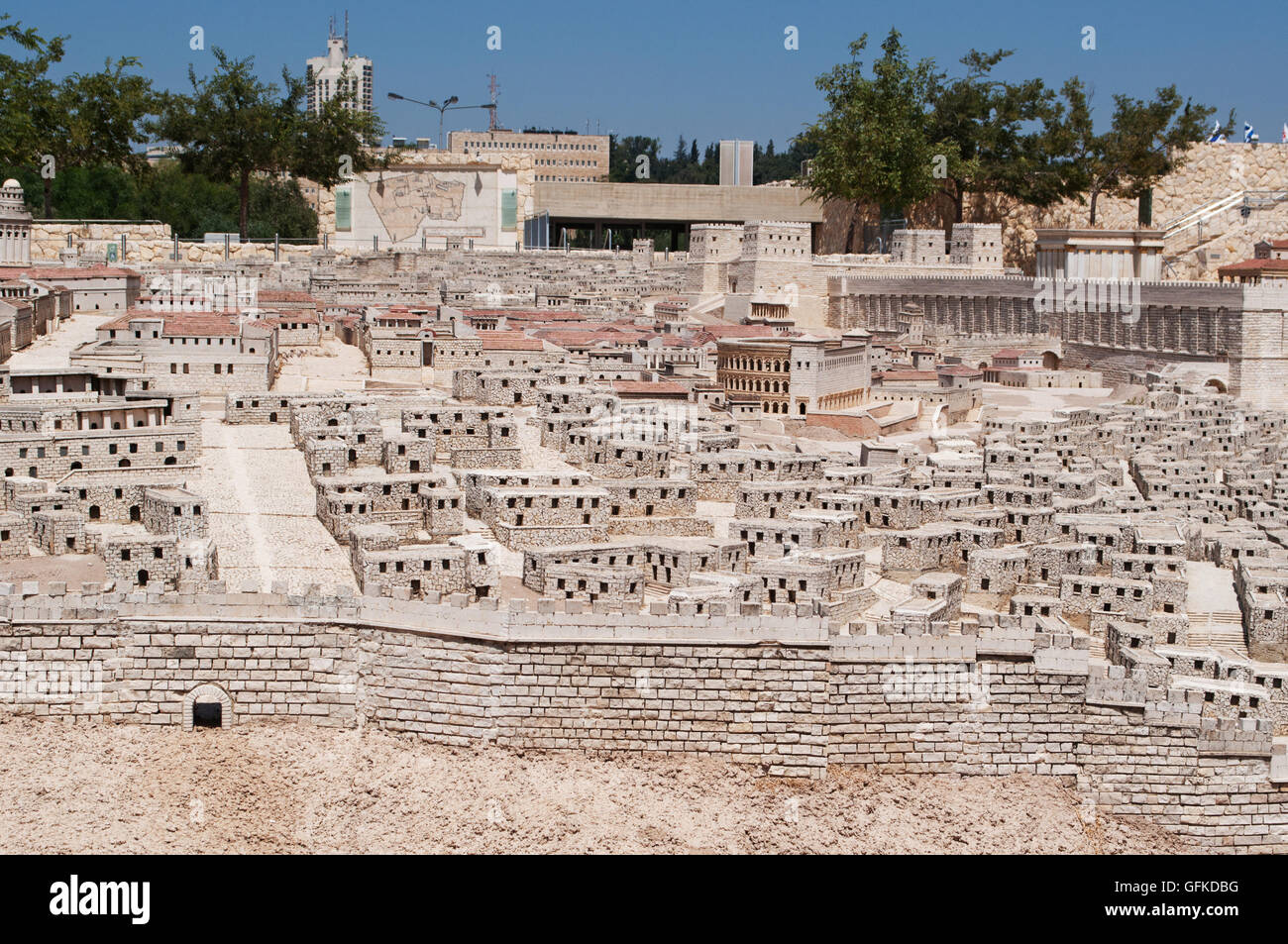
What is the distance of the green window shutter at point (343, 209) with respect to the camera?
49719 mm

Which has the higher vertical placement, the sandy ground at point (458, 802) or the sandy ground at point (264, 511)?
the sandy ground at point (264, 511)

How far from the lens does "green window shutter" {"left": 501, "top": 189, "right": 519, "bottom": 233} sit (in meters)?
50.9

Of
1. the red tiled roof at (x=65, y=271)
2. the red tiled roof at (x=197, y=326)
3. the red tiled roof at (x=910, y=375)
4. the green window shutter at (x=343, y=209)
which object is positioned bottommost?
the red tiled roof at (x=910, y=375)

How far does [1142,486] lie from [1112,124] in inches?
1011

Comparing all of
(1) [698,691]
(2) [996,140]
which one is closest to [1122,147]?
(2) [996,140]

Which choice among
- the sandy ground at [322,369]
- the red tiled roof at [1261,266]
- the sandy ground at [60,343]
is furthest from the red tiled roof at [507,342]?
the red tiled roof at [1261,266]

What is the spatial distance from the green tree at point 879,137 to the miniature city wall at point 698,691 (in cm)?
3514

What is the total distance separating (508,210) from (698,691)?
3567cm

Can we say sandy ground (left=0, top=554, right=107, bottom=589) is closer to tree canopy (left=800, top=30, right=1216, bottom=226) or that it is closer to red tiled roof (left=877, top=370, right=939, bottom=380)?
red tiled roof (left=877, top=370, right=939, bottom=380)

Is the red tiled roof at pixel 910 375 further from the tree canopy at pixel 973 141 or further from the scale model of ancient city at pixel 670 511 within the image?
the tree canopy at pixel 973 141

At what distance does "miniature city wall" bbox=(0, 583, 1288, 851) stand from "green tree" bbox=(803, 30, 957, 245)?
35142mm

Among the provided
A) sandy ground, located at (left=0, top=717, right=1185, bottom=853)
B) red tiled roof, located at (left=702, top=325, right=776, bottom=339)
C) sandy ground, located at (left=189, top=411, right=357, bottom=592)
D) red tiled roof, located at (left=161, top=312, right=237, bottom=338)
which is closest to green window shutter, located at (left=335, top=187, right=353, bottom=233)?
red tiled roof, located at (left=702, top=325, right=776, bottom=339)
